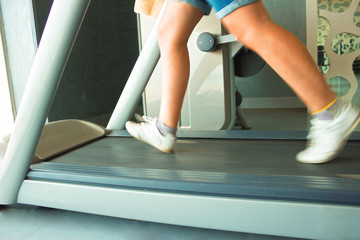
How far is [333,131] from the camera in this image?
33.9 inches

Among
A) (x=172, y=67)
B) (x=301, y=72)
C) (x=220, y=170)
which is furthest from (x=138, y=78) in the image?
(x=301, y=72)

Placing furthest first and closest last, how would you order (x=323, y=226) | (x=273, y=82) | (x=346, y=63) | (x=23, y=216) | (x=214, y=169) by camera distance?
(x=273, y=82), (x=346, y=63), (x=23, y=216), (x=214, y=169), (x=323, y=226)

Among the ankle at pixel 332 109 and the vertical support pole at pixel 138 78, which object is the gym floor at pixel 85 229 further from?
the vertical support pole at pixel 138 78

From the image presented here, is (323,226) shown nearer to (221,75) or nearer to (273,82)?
(221,75)

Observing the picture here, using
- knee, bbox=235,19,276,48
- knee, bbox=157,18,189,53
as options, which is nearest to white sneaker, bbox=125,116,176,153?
knee, bbox=157,18,189,53

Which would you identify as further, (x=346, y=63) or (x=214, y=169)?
(x=346, y=63)

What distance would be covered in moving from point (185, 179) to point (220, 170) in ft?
0.42

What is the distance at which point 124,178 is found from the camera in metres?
0.94

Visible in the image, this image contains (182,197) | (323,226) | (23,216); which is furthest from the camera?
(23,216)

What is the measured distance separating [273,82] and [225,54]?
1.97 meters

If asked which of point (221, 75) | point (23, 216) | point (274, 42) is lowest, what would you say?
point (23, 216)

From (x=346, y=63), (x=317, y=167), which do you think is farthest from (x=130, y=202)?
(x=346, y=63)

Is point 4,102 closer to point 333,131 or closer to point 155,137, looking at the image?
point 155,137

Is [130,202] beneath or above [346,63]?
beneath
